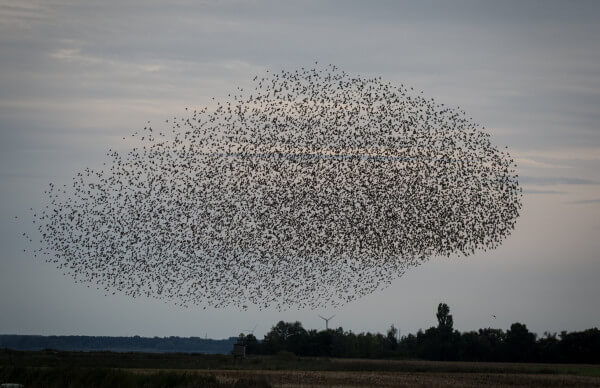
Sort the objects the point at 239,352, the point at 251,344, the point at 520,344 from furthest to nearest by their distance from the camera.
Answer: the point at 251,344 → the point at 520,344 → the point at 239,352

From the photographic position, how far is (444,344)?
416ft

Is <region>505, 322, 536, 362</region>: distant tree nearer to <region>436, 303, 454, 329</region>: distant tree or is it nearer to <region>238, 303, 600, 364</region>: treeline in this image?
<region>238, 303, 600, 364</region>: treeline

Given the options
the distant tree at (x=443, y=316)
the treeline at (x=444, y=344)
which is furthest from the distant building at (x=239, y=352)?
the distant tree at (x=443, y=316)

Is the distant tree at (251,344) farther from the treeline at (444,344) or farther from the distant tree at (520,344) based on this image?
the distant tree at (520,344)

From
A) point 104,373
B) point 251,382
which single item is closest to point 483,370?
point 251,382

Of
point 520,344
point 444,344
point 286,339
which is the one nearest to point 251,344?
point 286,339

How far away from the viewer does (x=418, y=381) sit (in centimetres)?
5522

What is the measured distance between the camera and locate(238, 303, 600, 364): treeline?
114625mm

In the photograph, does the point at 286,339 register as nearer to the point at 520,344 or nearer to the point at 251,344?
the point at 251,344

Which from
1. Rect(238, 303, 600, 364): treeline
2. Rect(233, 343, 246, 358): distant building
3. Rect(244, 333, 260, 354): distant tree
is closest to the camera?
Rect(233, 343, 246, 358): distant building

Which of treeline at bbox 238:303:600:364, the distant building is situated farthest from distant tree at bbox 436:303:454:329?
the distant building

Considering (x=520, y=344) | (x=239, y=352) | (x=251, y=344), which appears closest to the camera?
(x=239, y=352)

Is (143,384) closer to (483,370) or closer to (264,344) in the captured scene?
(483,370)

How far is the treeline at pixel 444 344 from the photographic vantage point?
114625mm
